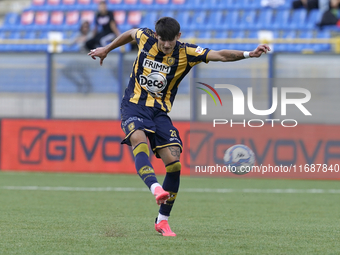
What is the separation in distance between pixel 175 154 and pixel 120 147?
6.94 m

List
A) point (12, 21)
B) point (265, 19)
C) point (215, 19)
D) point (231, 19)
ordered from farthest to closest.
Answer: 1. point (12, 21)
2. point (215, 19)
3. point (231, 19)
4. point (265, 19)

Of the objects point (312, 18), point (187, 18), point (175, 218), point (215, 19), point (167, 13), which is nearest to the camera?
point (175, 218)

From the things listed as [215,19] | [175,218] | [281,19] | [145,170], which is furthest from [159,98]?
[215,19]

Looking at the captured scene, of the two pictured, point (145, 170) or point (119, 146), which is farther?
point (119, 146)

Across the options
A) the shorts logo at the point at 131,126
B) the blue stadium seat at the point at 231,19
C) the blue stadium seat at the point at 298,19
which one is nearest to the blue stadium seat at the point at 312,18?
the blue stadium seat at the point at 298,19

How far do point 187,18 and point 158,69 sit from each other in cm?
1374

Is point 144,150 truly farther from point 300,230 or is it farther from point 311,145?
point 311,145

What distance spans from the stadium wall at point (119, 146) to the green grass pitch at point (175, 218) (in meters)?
0.64

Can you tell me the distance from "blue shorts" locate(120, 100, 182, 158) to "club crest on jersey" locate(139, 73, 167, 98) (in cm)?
17

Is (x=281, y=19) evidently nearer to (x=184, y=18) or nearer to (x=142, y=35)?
(x=184, y=18)

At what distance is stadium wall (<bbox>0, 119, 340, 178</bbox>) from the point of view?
12008 millimetres

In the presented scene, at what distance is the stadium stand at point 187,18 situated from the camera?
17.3m

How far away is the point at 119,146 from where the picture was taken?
12.6m

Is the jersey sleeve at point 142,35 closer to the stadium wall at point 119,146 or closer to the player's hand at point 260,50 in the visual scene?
the player's hand at point 260,50
